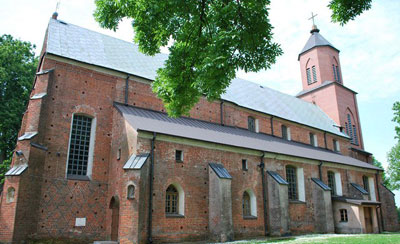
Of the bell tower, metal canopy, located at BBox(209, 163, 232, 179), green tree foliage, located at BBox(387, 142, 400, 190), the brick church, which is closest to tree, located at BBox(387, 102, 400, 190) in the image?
green tree foliage, located at BBox(387, 142, 400, 190)

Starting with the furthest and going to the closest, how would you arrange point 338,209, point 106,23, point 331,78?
point 331,78, point 338,209, point 106,23

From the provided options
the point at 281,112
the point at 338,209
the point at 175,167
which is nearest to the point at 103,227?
the point at 175,167

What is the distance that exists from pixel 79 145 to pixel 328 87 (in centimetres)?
2855

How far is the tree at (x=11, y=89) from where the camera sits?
24734mm

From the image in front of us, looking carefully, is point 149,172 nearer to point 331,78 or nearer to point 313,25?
point 331,78

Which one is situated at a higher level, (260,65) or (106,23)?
(106,23)

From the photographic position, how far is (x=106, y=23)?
960cm

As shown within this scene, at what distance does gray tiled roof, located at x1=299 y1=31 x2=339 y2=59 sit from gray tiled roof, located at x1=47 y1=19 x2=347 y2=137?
11.0m

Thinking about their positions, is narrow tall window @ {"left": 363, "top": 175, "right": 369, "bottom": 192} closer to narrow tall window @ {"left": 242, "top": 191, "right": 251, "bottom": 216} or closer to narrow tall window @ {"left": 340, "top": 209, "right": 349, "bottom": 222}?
narrow tall window @ {"left": 340, "top": 209, "right": 349, "bottom": 222}

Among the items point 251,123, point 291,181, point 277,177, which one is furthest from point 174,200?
point 251,123

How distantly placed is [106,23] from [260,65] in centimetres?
472

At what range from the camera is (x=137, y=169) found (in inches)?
536

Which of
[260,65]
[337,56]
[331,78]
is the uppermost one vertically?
[337,56]

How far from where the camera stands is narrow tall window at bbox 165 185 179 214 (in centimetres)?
1519
